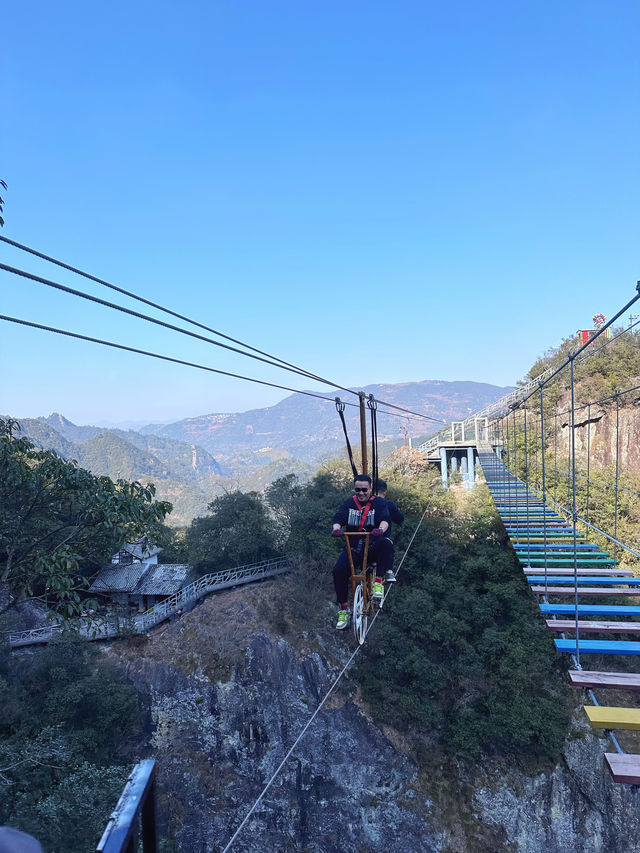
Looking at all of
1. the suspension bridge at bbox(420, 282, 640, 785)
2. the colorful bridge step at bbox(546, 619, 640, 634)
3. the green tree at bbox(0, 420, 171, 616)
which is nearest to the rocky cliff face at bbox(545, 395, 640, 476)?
the suspension bridge at bbox(420, 282, 640, 785)

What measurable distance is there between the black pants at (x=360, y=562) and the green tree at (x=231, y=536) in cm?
1247

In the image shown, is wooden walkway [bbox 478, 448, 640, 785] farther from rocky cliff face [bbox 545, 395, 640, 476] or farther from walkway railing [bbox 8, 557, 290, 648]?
walkway railing [bbox 8, 557, 290, 648]

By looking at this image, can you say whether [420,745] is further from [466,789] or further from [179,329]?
[179,329]

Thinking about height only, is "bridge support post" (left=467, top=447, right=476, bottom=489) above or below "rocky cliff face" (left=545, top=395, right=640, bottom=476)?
below

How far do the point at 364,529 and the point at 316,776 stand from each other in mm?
10853

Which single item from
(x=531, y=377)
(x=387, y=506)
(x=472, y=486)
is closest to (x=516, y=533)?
(x=387, y=506)

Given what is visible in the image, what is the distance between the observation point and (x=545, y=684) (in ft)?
40.9

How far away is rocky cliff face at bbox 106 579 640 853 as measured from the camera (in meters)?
11.7

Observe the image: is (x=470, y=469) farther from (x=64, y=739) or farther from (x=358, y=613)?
(x=358, y=613)

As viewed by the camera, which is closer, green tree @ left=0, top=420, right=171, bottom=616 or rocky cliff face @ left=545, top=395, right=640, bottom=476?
green tree @ left=0, top=420, right=171, bottom=616

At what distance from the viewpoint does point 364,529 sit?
5086 millimetres

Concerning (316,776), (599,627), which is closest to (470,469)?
(316,776)

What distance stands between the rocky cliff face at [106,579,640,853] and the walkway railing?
0.61 m

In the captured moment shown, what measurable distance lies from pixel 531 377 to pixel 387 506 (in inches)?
745
